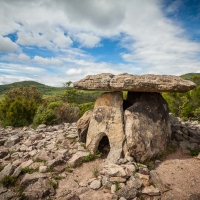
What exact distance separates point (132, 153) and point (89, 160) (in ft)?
6.25

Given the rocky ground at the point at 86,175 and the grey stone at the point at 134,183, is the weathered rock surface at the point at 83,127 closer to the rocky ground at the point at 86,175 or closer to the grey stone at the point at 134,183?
the rocky ground at the point at 86,175

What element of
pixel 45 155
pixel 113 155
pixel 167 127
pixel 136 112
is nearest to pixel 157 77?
pixel 136 112

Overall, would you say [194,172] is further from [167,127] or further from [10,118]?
[10,118]

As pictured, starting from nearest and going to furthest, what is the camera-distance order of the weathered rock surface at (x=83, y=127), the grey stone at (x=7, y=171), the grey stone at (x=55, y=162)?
the grey stone at (x=7, y=171) → the grey stone at (x=55, y=162) → the weathered rock surface at (x=83, y=127)

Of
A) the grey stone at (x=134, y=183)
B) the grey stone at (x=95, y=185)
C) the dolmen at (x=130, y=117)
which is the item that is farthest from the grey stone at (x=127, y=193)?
the dolmen at (x=130, y=117)

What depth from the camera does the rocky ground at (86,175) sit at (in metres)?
6.00

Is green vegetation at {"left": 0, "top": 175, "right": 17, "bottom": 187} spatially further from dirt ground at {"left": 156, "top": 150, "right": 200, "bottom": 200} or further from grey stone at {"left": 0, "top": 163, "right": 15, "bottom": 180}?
dirt ground at {"left": 156, "top": 150, "right": 200, "bottom": 200}

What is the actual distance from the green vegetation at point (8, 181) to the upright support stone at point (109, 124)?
3.56m

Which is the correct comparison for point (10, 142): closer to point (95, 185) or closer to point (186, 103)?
point (95, 185)

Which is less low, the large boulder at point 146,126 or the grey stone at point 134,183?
the large boulder at point 146,126

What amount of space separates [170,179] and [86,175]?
319cm

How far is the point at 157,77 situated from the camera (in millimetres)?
8062

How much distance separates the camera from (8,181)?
641 centimetres

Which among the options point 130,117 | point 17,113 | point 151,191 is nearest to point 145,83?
point 130,117
